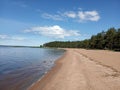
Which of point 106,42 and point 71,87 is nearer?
point 71,87

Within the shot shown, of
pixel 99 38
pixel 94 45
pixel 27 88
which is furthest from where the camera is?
pixel 94 45

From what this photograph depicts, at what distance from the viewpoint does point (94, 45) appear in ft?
445

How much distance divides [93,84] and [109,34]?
9533 cm

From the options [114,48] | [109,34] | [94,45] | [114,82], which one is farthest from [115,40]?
[114,82]

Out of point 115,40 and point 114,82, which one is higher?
point 115,40

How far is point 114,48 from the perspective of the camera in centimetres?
9825

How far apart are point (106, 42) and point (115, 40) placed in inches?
860

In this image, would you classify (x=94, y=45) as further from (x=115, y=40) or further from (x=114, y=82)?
(x=114, y=82)

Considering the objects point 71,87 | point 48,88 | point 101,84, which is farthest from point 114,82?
point 48,88

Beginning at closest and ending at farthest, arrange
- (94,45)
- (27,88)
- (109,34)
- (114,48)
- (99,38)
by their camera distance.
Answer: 1. (27,88)
2. (114,48)
3. (109,34)
4. (99,38)
5. (94,45)

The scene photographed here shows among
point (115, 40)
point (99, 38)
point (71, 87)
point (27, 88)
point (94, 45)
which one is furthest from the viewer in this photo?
point (94, 45)

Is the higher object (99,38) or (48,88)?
(99,38)

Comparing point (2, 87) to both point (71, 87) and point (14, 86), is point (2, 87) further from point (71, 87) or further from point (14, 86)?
point (71, 87)

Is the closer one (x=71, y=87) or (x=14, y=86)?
(x=71, y=87)
